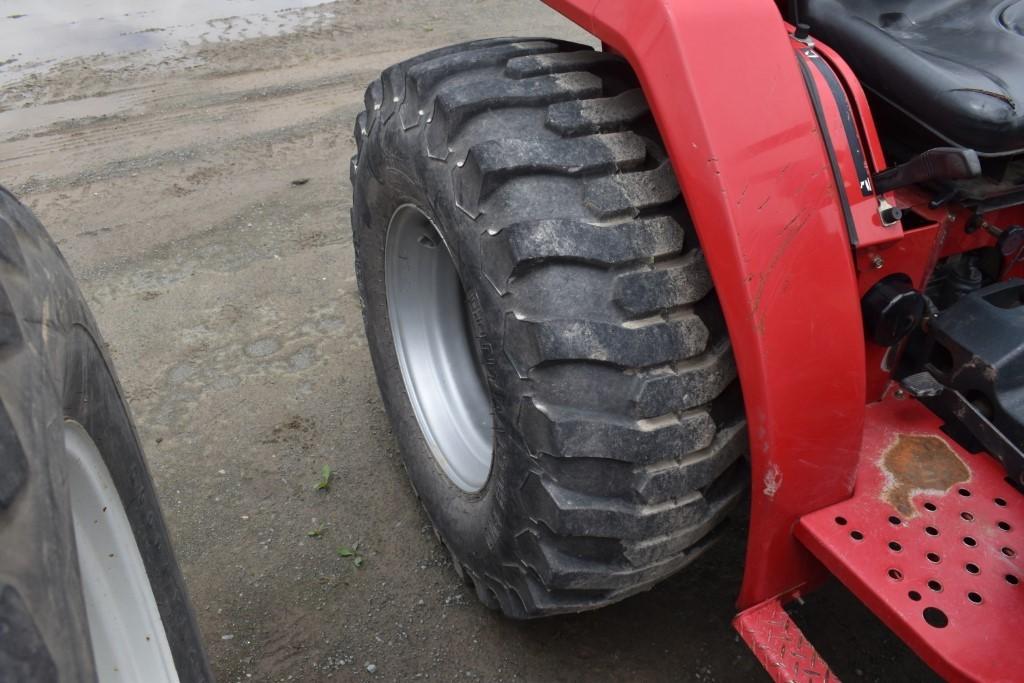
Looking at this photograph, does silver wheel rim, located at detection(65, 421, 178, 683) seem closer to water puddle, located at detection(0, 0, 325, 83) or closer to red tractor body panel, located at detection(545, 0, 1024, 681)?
red tractor body panel, located at detection(545, 0, 1024, 681)

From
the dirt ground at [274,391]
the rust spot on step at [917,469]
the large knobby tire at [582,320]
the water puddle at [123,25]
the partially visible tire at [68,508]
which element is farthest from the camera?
the water puddle at [123,25]

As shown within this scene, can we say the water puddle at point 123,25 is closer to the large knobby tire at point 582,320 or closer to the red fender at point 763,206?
the large knobby tire at point 582,320

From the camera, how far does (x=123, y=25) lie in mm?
6113

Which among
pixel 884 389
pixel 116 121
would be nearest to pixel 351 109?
pixel 116 121

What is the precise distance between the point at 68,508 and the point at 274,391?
187cm

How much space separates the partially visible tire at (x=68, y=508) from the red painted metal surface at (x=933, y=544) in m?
1.03

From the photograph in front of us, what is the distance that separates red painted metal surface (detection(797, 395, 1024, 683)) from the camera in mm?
1176

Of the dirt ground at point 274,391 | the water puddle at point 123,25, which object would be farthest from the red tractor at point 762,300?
the water puddle at point 123,25

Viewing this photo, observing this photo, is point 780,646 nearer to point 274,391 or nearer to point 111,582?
point 111,582

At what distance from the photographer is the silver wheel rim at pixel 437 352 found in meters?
2.09

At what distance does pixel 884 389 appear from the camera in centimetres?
154

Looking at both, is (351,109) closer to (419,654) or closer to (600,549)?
(419,654)

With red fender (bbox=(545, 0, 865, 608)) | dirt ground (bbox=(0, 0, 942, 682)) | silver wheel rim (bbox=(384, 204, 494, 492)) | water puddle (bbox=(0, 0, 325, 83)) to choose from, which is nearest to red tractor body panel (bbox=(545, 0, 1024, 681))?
red fender (bbox=(545, 0, 865, 608))

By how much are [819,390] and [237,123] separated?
399cm
